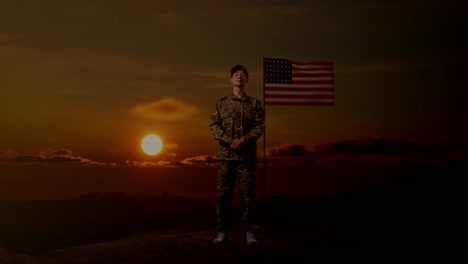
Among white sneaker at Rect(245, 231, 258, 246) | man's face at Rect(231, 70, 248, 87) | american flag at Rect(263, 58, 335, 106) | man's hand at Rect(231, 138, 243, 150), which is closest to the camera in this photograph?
man's hand at Rect(231, 138, 243, 150)

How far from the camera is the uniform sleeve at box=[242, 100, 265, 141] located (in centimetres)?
541

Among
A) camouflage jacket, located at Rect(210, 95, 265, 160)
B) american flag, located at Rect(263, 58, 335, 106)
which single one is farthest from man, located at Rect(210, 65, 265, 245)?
american flag, located at Rect(263, 58, 335, 106)

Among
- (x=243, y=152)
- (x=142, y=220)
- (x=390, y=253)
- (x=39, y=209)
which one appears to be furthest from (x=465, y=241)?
(x=39, y=209)

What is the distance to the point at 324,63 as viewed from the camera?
24.6ft

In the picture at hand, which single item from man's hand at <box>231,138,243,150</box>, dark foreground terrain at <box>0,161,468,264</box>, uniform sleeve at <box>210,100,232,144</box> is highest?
uniform sleeve at <box>210,100,232,144</box>

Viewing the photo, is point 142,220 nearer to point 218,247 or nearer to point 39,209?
point 39,209

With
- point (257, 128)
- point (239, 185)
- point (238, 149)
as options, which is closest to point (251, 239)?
point (239, 185)

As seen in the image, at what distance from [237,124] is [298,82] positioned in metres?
2.26

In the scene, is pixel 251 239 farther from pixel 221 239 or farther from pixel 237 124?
pixel 237 124

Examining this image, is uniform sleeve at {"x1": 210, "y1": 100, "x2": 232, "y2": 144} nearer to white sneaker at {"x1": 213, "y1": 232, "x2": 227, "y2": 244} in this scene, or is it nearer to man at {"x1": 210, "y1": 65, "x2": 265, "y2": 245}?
man at {"x1": 210, "y1": 65, "x2": 265, "y2": 245}

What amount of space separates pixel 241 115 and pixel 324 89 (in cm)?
244

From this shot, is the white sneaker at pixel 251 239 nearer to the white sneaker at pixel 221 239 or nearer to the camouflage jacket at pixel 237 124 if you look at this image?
the white sneaker at pixel 221 239

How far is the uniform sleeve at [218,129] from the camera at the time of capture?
5430 mm

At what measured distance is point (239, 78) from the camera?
5.42m
